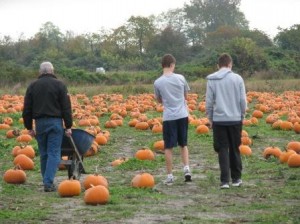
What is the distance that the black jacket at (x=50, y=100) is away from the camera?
9.10m

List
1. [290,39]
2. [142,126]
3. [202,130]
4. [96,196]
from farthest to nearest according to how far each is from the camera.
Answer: [290,39], [142,126], [202,130], [96,196]

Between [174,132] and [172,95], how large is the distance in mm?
513

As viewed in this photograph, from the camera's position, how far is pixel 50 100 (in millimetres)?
9117

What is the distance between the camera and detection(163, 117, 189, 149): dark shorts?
378 inches

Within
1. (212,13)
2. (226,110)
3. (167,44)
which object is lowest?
(226,110)

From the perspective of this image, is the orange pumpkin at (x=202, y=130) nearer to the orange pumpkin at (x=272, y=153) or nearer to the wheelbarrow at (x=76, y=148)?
the orange pumpkin at (x=272, y=153)

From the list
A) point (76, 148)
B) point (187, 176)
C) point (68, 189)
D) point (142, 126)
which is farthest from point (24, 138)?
point (68, 189)

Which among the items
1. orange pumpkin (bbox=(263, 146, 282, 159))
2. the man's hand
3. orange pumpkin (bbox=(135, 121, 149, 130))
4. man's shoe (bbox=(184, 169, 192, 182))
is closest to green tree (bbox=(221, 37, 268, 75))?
orange pumpkin (bbox=(135, 121, 149, 130))

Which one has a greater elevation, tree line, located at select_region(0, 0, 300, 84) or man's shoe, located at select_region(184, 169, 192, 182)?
tree line, located at select_region(0, 0, 300, 84)

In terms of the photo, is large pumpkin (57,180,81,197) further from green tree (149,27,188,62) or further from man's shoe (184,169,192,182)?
green tree (149,27,188,62)

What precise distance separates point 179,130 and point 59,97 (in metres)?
1.74

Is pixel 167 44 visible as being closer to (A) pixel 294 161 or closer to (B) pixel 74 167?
(A) pixel 294 161

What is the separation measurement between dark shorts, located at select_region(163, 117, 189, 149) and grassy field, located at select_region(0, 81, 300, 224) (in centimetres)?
55

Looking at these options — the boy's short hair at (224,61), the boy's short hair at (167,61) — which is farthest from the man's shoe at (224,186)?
the boy's short hair at (167,61)
